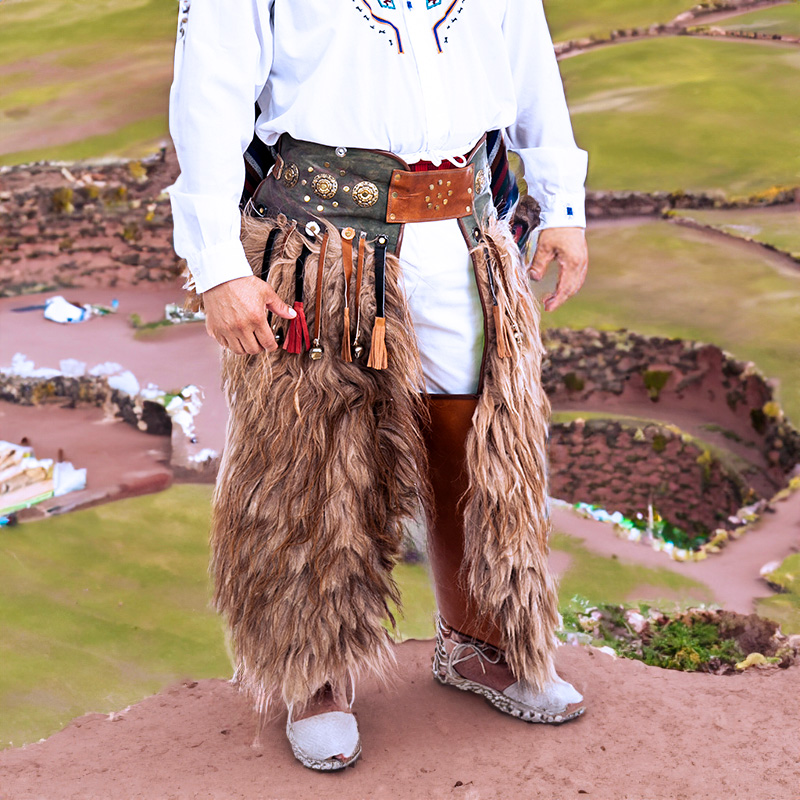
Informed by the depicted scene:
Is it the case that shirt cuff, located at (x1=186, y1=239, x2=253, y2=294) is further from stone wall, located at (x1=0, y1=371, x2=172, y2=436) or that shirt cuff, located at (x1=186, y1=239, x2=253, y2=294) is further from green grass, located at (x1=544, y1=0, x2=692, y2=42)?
green grass, located at (x1=544, y1=0, x2=692, y2=42)

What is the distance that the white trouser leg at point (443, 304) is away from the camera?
1.38 m

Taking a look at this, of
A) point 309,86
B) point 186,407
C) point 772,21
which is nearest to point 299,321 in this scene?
point 309,86

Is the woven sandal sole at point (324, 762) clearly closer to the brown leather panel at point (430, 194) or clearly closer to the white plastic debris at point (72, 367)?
the brown leather panel at point (430, 194)

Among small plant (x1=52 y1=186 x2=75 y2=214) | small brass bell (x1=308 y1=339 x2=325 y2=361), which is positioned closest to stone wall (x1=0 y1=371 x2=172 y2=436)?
small plant (x1=52 y1=186 x2=75 y2=214)

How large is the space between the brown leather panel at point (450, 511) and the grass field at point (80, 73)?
2.41 meters

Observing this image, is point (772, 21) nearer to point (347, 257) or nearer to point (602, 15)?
point (602, 15)

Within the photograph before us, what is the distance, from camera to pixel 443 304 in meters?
1.41

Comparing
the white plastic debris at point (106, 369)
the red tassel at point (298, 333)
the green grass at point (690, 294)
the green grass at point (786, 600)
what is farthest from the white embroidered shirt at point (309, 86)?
the green grass at point (690, 294)

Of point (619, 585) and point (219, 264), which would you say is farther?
point (619, 585)

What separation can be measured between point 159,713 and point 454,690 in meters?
0.57

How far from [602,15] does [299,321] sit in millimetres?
2613

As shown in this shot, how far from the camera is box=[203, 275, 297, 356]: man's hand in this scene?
1261mm

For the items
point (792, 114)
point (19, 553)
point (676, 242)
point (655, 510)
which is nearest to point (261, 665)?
point (19, 553)

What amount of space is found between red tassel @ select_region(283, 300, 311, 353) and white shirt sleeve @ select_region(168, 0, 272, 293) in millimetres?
100
